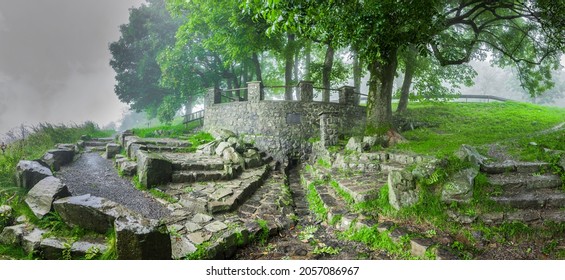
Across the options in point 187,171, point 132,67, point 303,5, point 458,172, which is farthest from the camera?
point 132,67

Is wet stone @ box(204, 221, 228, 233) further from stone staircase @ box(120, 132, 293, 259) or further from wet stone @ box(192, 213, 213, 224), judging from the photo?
wet stone @ box(192, 213, 213, 224)

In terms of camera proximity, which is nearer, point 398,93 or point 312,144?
point 312,144

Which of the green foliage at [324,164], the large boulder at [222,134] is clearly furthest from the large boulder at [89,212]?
the large boulder at [222,134]

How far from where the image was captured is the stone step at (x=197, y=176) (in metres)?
7.42

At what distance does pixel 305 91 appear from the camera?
1357 cm

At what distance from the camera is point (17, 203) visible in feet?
14.7

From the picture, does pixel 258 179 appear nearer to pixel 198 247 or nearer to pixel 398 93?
pixel 198 247

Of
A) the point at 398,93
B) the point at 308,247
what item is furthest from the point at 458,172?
the point at 398,93

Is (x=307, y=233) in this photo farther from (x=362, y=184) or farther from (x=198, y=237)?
(x=362, y=184)

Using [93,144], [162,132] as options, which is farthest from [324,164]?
[93,144]

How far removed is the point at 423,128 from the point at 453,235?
42.4 feet

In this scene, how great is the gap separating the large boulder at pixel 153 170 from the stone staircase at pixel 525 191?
7058mm

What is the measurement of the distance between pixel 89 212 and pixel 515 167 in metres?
7.76

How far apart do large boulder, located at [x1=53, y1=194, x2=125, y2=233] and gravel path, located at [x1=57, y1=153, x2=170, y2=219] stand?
139 centimetres
